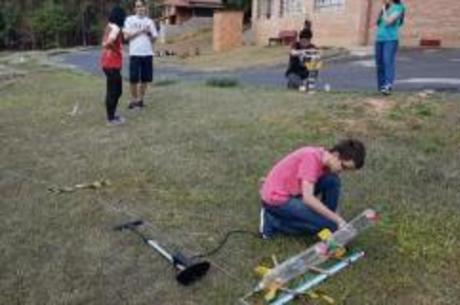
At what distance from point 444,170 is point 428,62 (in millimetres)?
13184


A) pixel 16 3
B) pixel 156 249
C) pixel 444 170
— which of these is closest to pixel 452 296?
pixel 156 249

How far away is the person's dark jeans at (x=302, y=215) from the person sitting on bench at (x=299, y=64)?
796cm

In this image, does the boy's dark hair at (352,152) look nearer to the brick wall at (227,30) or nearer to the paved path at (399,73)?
the paved path at (399,73)

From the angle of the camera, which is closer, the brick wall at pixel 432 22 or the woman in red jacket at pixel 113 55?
the woman in red jacket at pixel 113 55

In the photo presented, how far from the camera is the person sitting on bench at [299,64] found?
14039 mm

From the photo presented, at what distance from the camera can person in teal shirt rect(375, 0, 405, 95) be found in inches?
480

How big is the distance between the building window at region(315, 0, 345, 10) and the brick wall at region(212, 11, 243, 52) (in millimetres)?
7001

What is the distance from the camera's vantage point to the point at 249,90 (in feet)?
48.2

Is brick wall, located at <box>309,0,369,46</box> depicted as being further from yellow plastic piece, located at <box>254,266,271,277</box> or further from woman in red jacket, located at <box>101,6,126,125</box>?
yellow plastic piece, located at <box>254,266,271,277</box>

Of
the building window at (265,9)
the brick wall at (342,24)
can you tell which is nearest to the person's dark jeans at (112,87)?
the brick wall at (342,24)

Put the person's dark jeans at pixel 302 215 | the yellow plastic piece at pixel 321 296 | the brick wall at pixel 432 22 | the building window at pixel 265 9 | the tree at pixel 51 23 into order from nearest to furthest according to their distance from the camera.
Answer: the yellow plastic piece at pixel 321 296 < the person's dark jeans at pixel 302 215 < the brick wall at pixel 432 22 < the building window at pixel 265 9 < the tree at pixel 51 23

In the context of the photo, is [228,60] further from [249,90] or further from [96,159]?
[96,159]

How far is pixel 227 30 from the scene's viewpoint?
36969mm

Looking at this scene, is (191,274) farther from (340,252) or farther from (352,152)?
(352,152)
